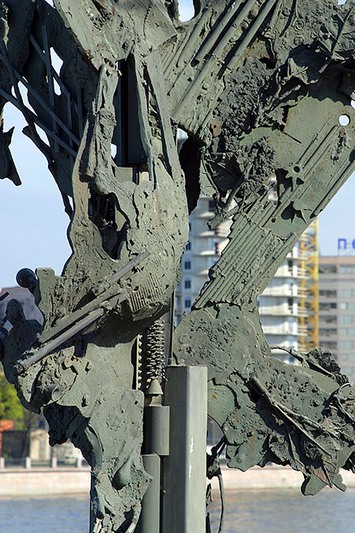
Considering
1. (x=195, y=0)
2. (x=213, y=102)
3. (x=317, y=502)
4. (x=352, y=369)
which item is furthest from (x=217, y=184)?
(x=352, y=369)

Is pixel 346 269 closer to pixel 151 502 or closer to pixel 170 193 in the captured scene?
pixel 151 502

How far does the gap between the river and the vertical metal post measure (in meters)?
22.1

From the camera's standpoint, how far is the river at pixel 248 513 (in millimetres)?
35344

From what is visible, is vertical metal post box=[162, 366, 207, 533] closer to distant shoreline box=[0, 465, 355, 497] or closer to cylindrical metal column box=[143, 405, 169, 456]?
cylindrical metal column box=[143, 405, 169, 456]

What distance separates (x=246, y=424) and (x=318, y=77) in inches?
96.4

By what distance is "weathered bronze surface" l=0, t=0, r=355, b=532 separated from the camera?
8797mm

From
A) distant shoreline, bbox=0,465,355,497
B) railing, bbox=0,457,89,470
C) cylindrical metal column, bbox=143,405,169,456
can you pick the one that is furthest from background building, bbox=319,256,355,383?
cylindrical metal column, bbox=143,405,169,456

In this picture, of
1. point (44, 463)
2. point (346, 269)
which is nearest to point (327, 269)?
point (346, 269)

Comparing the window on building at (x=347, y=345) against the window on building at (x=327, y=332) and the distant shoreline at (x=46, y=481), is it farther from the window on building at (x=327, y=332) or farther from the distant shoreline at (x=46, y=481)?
the distant shoreline at (x=46, y=481)

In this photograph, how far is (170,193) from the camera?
9.18 meters

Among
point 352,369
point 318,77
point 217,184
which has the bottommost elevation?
point 217,184

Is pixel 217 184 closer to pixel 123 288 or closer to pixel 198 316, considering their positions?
pixel 198 316

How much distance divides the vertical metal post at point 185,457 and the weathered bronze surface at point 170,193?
173 mm

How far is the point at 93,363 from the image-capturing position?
8938 millimetres
